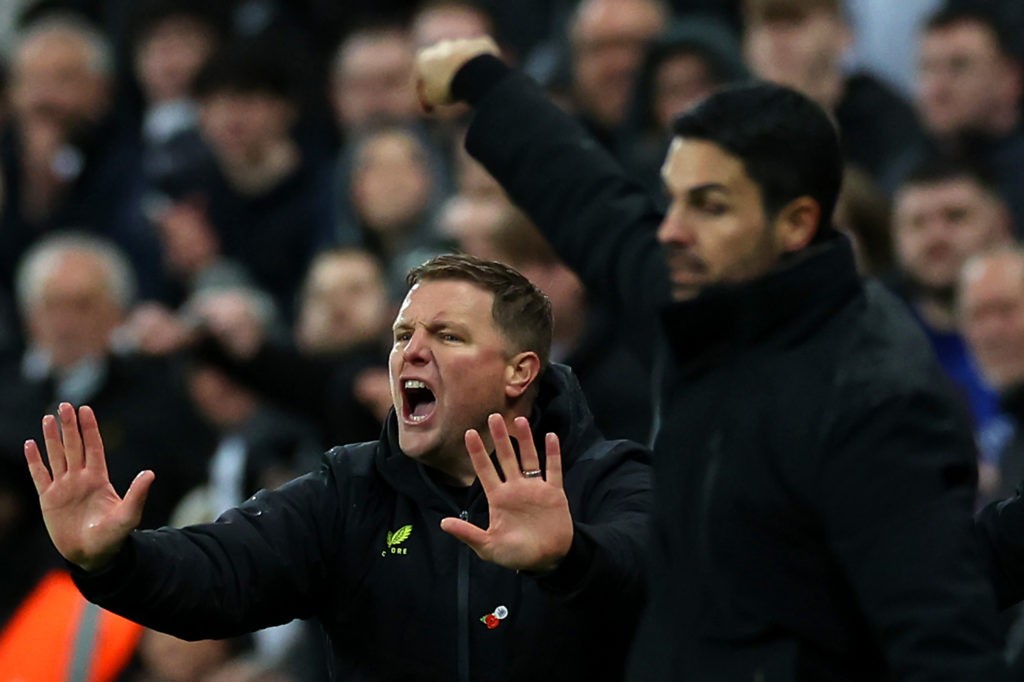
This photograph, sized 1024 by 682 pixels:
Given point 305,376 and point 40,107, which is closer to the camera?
point 305,376

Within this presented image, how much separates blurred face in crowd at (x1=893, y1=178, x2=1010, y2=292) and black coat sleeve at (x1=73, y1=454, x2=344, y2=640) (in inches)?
139

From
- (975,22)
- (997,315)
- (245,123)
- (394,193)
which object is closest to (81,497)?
(997,315)

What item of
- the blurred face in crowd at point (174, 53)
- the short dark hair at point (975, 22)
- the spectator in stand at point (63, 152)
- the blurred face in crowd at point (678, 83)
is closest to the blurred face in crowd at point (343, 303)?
the blurred face in crowd at point (678, 83)

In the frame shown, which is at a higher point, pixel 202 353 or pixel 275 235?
pixel 275 235

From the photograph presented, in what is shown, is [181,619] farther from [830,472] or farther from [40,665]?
[40,665]

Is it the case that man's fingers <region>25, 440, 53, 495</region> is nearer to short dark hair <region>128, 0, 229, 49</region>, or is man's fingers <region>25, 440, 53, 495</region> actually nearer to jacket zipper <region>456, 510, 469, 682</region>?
jacket zipper <region>456, 510, 469, 682</region>

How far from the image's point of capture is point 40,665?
6.29 meters

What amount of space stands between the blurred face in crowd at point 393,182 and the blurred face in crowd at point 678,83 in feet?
3.76

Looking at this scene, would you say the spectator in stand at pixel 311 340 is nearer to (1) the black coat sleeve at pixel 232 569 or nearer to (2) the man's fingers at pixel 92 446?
(1) the black coat sleeve at pixel 232 569

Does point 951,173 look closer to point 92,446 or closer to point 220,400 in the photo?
point 220,400

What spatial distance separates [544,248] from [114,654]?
1732 millimetres

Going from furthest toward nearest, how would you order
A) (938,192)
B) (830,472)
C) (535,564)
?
1. (938,192)
2. (535,564)
3. (830,472)

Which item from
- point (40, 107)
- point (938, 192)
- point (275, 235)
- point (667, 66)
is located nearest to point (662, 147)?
point (667, 66)

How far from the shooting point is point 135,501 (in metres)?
3.56
